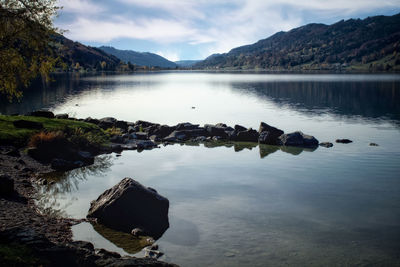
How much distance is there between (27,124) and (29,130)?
1.01 meters

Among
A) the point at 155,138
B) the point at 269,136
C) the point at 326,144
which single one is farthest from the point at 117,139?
the point at 326,144

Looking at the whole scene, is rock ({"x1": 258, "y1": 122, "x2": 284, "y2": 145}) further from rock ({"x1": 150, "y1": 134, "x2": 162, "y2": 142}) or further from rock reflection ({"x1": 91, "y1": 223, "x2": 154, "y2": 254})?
rock reflection ({"x1": 91, "y1": 223, "x2": 154, "y2": 254})

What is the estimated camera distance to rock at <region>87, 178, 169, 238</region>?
1684 cm

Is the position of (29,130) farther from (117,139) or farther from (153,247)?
(153,247)

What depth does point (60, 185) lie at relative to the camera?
75.4ft

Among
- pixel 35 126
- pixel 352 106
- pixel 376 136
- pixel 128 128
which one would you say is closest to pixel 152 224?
pixel 35 126

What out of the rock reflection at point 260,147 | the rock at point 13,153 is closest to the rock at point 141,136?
the rock reflection at point 260,147

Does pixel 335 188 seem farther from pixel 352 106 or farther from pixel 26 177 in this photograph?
pixel 352 106

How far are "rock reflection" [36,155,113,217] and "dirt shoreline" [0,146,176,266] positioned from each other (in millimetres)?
563

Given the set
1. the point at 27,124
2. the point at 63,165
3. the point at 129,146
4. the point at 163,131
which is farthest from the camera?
the point at 163,131

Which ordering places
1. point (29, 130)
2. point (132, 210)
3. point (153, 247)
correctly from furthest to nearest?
point (29, 130)
point (132, 210)
point (153, 247)

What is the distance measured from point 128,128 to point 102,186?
2126 centimetres

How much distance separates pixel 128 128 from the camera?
145 feet

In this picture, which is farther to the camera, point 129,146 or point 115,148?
point 129,146
